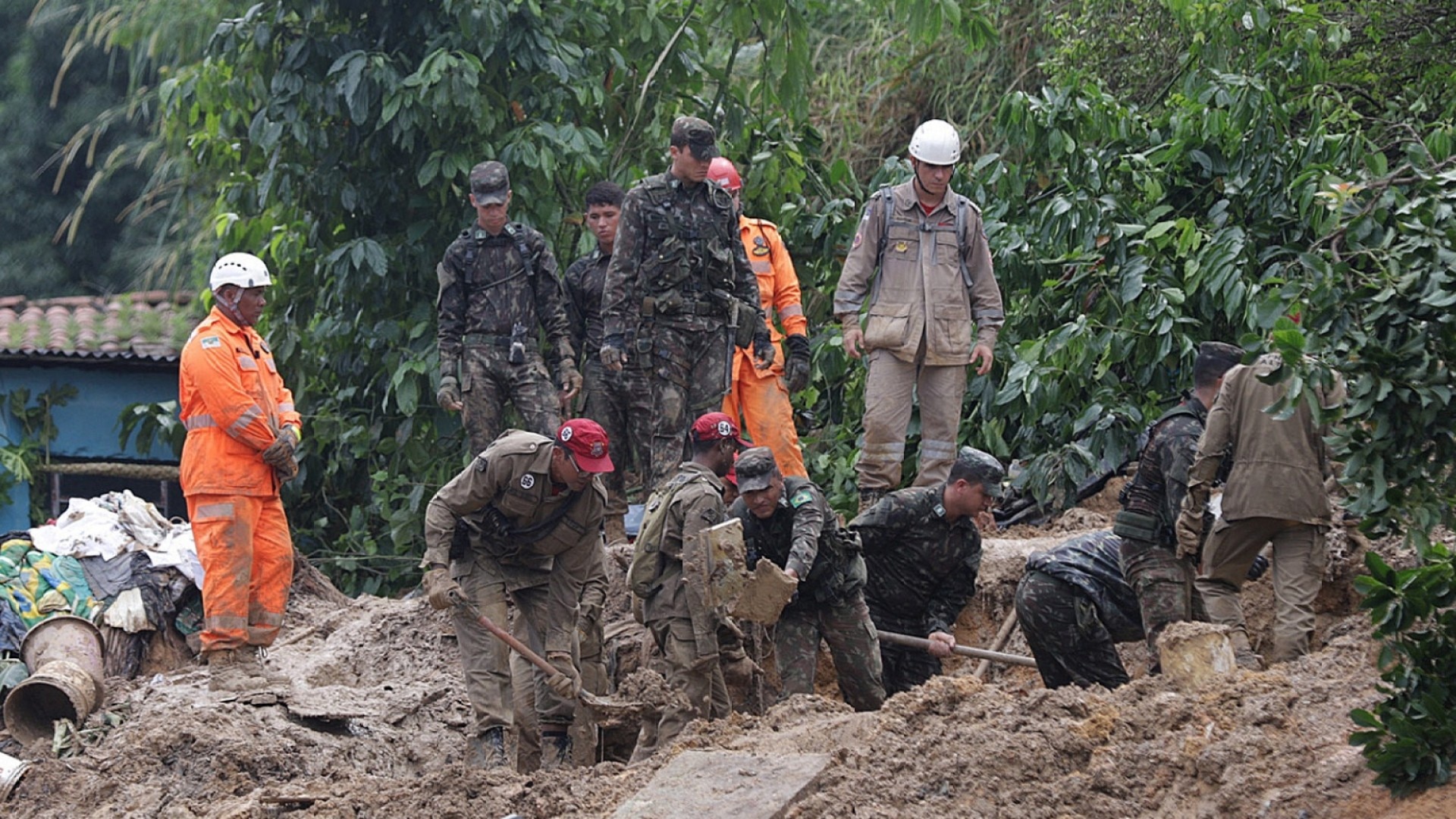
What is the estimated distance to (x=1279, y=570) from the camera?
24.5 feet

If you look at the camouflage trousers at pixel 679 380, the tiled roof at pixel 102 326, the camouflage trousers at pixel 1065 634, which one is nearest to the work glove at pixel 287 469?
the camouflage trousers at pixel 679 380

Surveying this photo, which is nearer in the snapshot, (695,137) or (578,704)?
(578,704)

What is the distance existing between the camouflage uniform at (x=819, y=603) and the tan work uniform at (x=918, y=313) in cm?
112

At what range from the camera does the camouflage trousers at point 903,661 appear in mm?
8828

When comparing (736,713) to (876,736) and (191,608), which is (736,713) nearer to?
(876,736)

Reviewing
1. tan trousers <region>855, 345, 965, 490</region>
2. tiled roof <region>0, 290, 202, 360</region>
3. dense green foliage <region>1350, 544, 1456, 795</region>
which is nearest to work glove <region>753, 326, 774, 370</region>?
tan trousers <region>855, 345, 965, 490</region>

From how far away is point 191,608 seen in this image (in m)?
10.6

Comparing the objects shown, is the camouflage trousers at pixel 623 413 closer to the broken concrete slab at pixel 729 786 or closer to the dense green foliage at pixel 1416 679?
the broken concrete slab at pixel 729 786

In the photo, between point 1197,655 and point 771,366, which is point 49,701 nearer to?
point 771,366

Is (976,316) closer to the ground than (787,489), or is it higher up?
higher up

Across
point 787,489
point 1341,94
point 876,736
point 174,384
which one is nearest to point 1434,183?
point 876,736

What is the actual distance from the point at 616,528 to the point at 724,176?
2.24 metres

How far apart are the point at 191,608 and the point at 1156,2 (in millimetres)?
7794

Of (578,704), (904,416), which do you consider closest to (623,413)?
(904,416)
